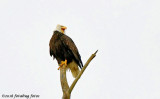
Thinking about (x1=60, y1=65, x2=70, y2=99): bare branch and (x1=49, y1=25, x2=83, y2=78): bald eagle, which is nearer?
(x1=60, y1=65, x2=70, y2=99): bare branch

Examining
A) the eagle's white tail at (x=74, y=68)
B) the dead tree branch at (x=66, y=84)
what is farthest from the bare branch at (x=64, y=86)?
the eagle's white tail at (x=74, y=68)

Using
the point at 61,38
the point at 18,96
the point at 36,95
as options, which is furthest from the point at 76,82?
the point at 61,38

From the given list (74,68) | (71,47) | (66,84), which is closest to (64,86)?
(66,84)

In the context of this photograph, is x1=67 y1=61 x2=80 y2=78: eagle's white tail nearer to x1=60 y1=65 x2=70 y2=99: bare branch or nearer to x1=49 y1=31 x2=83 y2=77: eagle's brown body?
x1=49 y1=31 x2=83 y2=77: eagle's brown body

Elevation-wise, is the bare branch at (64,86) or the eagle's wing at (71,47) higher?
the eagle's wing at (71,47)

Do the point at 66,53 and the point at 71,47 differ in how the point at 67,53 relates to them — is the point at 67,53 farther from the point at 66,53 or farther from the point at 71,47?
the point at 71,47

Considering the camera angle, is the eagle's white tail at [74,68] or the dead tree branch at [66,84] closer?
the dead tree branch at [66,84]

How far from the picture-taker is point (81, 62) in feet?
27.8

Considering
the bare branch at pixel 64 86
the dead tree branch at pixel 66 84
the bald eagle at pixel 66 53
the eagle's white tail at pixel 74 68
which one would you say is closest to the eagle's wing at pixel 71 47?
the bald eagle at pixel 66 53

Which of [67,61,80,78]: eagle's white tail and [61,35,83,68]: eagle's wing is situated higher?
[61,35,83,68]: eagle's wing

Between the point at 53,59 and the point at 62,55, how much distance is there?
0.62 meters

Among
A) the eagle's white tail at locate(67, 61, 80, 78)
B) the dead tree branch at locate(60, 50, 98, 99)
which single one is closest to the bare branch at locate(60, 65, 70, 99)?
the dead tree branch at locate(60, 50, 98, 99)

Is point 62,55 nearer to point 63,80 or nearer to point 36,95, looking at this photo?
point 36,95

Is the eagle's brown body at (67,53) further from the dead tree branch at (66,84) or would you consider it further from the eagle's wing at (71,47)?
the dead tree branch at (66,84)
